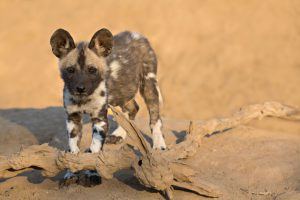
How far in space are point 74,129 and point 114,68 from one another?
1.03m

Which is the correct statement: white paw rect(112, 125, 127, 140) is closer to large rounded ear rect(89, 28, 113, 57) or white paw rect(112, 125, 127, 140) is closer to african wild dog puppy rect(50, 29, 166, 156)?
african wild dog puppy rect(50, 29, 166, 156)

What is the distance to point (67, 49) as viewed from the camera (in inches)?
223

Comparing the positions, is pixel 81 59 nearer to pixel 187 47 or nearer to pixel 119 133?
pixel 119 133

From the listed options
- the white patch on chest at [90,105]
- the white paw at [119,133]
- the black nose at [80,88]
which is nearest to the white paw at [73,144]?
the white patch on chest at [90,105]

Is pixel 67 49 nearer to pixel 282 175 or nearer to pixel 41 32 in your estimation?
pixel 282 175

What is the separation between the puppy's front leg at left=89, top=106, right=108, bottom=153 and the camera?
5.62m

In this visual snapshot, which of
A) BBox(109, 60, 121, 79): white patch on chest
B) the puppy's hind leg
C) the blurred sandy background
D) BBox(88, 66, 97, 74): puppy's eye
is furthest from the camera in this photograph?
the blurred sandy background

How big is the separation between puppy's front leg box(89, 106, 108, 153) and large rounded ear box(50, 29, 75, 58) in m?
0.70

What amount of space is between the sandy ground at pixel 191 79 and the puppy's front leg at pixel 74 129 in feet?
1.50

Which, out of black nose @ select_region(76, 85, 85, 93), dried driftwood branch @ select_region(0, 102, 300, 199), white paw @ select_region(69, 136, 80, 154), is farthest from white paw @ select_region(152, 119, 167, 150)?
dried driftwood branch @ select_region(0, 102, 300, 199)

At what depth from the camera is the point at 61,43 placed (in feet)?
18.4

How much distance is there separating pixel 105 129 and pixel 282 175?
Result: 1787 mm

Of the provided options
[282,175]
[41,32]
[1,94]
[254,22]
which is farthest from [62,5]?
[282,175]

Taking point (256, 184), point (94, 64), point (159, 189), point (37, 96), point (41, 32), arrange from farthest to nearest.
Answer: point (41, 32) → point (37, 96) → point (94, 64) → point (256, 184) → point (159, 189)
